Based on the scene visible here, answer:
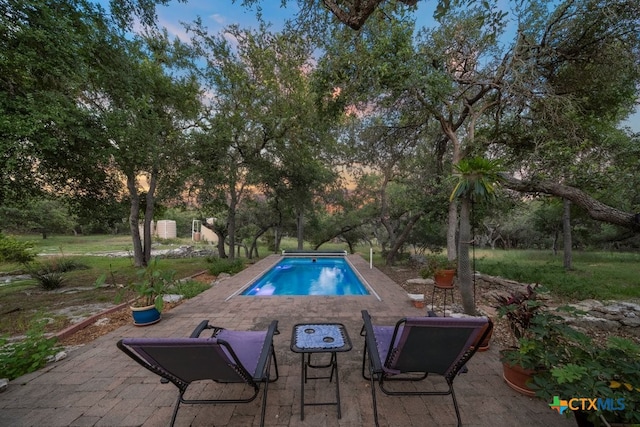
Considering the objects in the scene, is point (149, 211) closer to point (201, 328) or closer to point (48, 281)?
point (48, 281)

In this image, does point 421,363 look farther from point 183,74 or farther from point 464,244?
point 183,74

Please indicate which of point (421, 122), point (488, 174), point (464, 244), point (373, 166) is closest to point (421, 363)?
point (464, 244)

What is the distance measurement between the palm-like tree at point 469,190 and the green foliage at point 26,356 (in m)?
5.37

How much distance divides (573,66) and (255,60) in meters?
9.40

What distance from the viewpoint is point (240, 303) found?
4.86m

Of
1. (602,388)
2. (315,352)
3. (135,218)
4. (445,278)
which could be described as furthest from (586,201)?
(135,218)

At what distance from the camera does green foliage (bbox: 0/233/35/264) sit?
293 inches

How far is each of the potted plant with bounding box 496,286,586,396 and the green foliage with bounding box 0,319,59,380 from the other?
476 centimetres

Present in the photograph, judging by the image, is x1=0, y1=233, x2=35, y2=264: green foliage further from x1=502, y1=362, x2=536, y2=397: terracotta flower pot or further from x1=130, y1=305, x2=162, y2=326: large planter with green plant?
x1=502, y1=362, x2=536, y2=397: terracotta flower pot

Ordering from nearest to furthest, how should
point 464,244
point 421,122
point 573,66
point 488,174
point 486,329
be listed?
point 486,329, point 488,174, point 464,244, point 573,66, point 421,122

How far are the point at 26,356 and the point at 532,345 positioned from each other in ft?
16.7

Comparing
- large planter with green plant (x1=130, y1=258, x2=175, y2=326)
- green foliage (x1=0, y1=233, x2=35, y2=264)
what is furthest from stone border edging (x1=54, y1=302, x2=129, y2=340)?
green foliage (x1=0, y1=233, x2=35, y2=264)

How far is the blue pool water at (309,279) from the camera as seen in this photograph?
24.4 feet

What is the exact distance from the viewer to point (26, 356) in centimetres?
276
